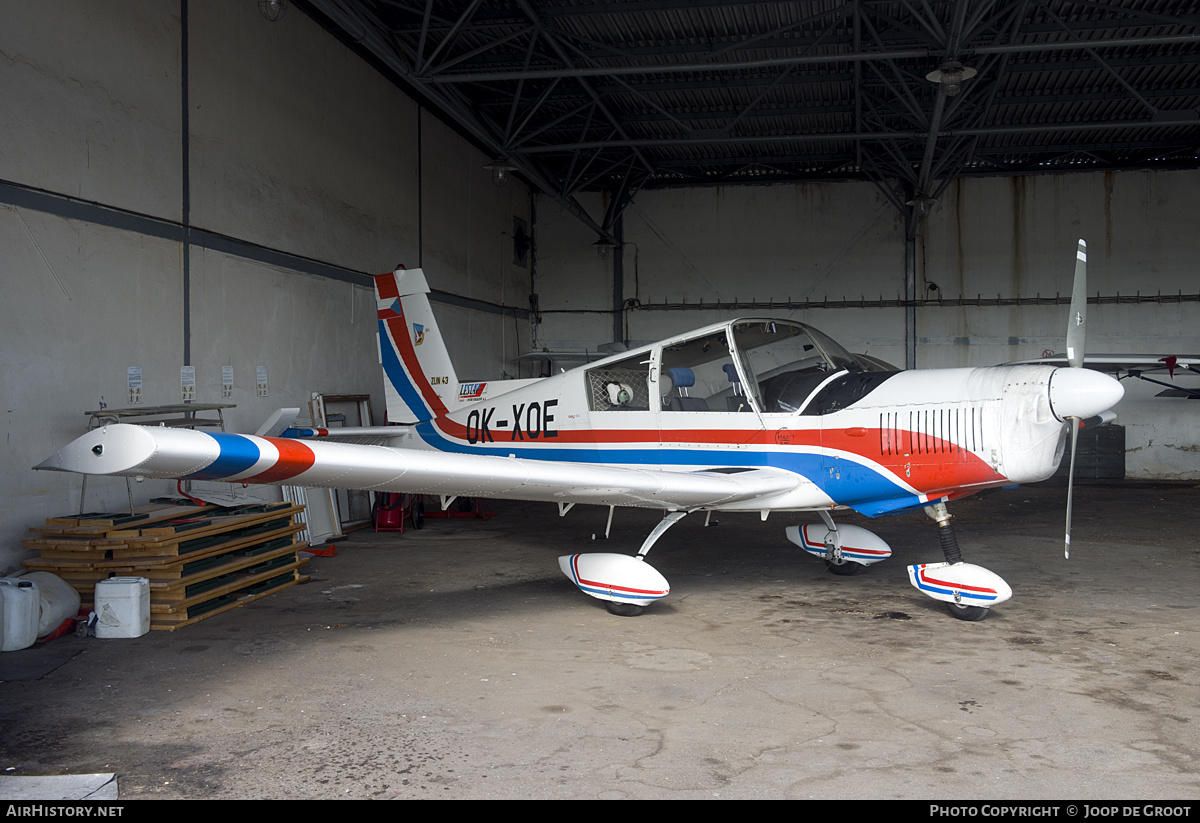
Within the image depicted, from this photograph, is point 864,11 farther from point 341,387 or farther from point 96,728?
point 96,728

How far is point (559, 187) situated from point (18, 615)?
1177cm

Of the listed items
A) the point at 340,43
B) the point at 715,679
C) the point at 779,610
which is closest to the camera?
the point at 715,679

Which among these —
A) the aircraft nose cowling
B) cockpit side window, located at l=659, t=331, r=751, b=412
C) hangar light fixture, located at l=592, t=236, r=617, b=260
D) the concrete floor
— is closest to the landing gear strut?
the concrete floor

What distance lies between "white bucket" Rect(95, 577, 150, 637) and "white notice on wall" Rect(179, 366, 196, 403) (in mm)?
2509

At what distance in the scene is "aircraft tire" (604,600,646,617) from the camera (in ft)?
18.1

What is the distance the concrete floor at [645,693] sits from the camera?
3061 millimetres

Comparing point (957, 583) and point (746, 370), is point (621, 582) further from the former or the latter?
point (957, 583)

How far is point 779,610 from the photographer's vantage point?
5695 millimetres

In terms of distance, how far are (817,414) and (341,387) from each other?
6110 millimetres

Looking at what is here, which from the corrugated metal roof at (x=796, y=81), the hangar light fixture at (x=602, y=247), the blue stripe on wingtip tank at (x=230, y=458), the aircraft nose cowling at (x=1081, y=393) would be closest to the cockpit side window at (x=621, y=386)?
the aircraft nose cowling at (x=1081, y=393)

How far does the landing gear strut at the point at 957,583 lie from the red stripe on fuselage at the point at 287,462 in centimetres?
390

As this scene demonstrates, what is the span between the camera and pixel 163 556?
5.30 m

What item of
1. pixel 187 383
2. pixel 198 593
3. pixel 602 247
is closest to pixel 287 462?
pixel 198 593
